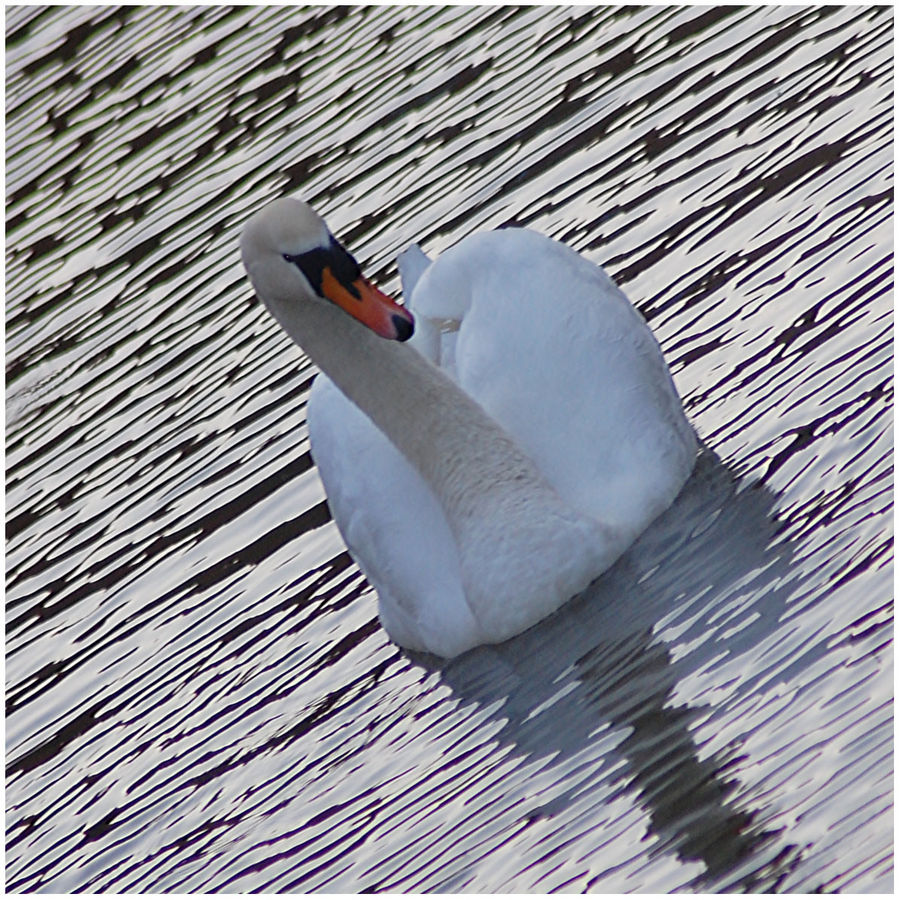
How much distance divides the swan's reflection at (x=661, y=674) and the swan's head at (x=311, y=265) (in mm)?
1624

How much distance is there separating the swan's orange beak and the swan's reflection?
5.31 feet

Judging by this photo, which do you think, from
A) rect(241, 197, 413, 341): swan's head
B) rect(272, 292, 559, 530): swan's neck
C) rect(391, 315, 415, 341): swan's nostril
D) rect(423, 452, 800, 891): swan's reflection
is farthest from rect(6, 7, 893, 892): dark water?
rect(241, 197, 413, 341): swan's head

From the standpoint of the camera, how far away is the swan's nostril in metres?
8.02

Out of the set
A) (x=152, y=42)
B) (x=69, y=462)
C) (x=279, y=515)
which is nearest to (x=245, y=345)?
(x=69, y=462)

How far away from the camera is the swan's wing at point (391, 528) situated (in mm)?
8883

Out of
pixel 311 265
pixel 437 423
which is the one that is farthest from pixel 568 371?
pixel 311 265

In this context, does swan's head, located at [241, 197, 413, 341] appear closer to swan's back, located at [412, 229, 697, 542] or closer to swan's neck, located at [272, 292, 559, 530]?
swan's neck, located at [272, 292, 559, 530]

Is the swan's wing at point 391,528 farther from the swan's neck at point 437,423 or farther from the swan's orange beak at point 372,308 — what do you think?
the swan's orange beak at point 372,308

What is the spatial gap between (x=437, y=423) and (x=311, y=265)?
116 centimetres

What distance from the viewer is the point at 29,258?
51.7 feet

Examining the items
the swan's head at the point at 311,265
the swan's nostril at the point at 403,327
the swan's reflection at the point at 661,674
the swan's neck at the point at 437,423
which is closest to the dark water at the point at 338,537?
the swan's reflection at the point at 661,674

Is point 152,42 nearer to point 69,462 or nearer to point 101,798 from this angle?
point 69,462

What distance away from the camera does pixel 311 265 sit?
8203 millimetres

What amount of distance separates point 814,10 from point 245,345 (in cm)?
453
